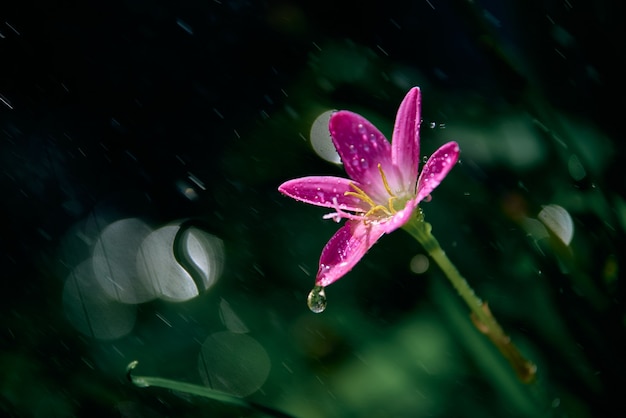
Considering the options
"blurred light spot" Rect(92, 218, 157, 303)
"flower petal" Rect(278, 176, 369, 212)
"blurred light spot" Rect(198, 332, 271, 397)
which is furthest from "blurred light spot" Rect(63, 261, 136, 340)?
"flower petal" Rect(278, 176, 369, 212)

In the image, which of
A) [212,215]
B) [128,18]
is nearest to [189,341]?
[212,215]

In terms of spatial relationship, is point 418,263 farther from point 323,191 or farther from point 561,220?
point 323,191

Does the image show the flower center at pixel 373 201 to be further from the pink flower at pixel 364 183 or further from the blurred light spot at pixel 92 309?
the blurred light spot at pixel 92 309

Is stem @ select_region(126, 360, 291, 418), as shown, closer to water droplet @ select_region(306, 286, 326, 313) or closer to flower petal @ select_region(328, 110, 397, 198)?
water droplet @ select_region(306, 286, 326, 313)

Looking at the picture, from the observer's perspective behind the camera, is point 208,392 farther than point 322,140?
No

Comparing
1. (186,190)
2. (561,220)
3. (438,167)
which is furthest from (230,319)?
(438,167)

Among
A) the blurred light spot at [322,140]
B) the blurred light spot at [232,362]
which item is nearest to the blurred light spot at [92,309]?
the blurred light spot at [232,362]

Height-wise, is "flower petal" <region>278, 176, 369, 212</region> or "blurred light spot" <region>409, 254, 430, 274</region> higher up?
"flower petal" <region>278, 176, 369, 212</region>
